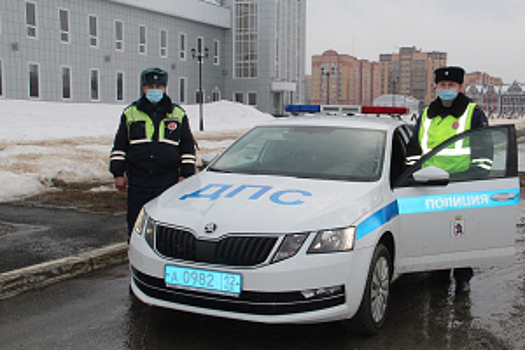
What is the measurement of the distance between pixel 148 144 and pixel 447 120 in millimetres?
2717

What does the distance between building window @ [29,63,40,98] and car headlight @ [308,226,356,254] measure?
41381 mm

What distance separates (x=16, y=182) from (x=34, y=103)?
30821mm

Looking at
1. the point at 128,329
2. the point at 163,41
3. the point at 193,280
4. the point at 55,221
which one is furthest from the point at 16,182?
the point at 163,41

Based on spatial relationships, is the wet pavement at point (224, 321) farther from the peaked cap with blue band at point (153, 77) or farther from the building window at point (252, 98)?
the building window at point (252, 98)

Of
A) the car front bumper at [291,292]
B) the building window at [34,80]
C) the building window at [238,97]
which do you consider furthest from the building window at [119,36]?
the car front bumper at [291,292]

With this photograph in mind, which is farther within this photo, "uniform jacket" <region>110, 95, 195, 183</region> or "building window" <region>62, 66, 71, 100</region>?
"building window" <region>62, 66, 71, 100</region>

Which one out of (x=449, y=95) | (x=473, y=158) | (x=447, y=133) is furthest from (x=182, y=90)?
(x=473, y=158)

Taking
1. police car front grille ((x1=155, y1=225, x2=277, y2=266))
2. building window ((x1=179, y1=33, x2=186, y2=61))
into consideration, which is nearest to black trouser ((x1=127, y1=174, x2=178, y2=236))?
police car front grille ((x1=155, y1=225, x2=277, y2=266))

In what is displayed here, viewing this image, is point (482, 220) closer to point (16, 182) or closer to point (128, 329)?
point (128, 329)

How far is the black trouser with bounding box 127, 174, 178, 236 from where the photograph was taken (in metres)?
5.32

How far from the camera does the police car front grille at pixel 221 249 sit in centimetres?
365

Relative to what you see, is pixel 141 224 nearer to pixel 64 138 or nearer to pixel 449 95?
pixel 449 95

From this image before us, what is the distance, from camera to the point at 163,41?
175 ft

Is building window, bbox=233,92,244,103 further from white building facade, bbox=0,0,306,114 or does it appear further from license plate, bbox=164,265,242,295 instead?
license plate, bbox=164,265,242,295
